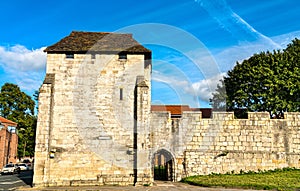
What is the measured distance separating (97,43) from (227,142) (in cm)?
1105

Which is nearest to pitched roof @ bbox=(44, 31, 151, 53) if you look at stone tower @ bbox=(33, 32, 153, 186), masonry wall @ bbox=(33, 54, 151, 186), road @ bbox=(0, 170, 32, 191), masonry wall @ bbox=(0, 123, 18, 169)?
stone tower @ bbox=(33, 32, 153, 186)

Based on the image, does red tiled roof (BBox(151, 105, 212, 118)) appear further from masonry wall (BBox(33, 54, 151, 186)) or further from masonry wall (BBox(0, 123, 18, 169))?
masonry wall (BBox(0, 123, 18, 169))

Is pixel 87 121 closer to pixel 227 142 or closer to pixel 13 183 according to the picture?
pixel 13 183

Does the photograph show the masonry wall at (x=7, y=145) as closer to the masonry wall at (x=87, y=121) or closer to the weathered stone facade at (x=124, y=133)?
the masonry wall at (x=87, y=121)

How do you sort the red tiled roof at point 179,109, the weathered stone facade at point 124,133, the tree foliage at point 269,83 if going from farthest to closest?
1. the red tiled roof at point 179,109
2. the tree foliage at point 269,83
3. the weathered stone facade at point 124,133

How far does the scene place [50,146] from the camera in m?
15.9

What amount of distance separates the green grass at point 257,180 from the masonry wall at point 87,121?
12.4ft

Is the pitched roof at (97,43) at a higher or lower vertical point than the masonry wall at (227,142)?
higher

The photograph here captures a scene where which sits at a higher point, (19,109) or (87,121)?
(19,109)

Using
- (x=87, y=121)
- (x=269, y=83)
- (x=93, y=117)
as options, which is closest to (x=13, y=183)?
(x=87, y=121)

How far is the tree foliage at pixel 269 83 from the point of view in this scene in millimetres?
23544

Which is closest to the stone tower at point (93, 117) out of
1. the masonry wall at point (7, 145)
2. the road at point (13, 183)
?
the road at point (13, 183)

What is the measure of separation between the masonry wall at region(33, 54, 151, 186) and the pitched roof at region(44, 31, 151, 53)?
47cm

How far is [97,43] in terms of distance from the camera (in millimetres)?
17656
